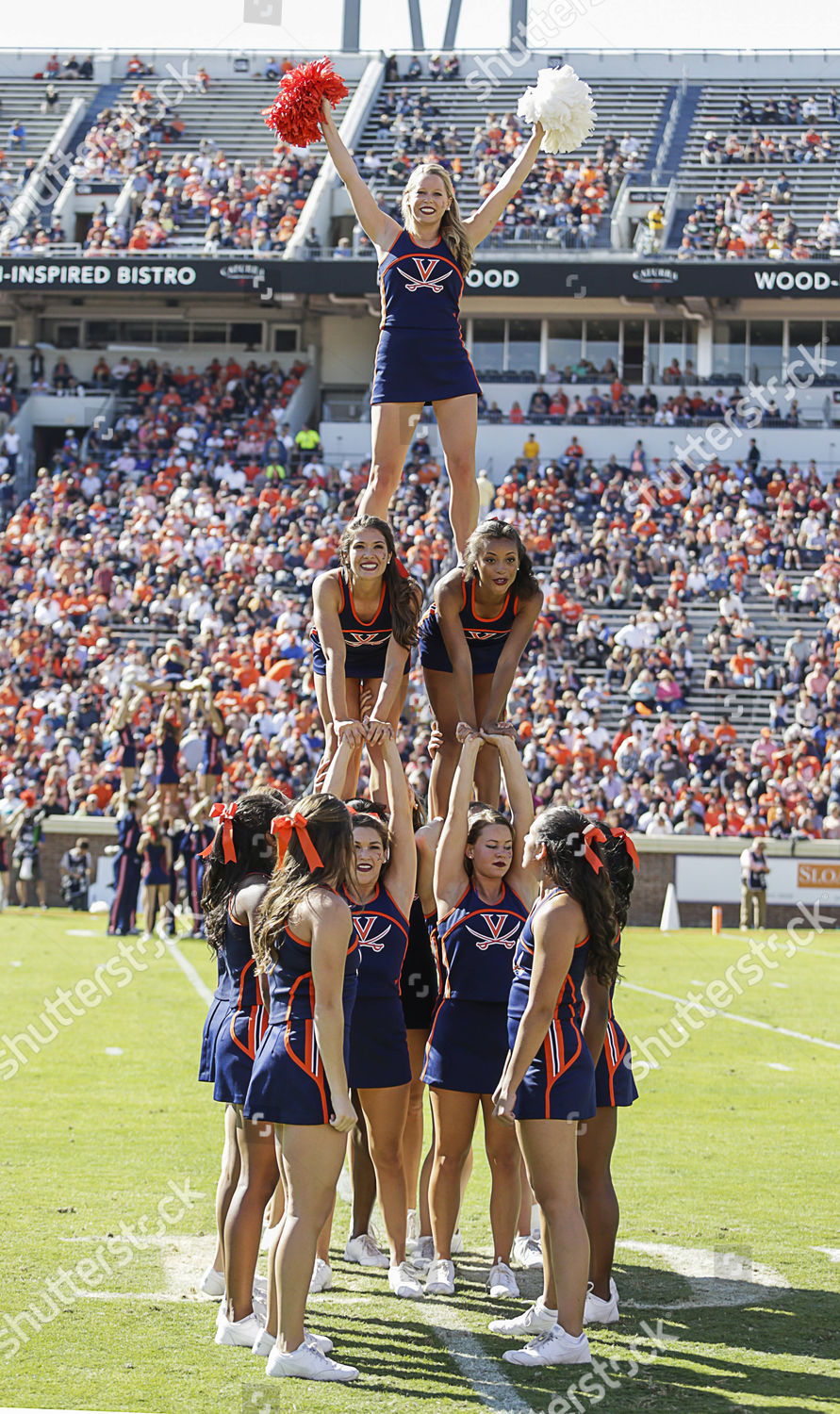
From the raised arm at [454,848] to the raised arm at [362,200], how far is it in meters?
2.30

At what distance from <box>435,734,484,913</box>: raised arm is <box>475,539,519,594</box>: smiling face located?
773mm

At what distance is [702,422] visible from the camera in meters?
29.8

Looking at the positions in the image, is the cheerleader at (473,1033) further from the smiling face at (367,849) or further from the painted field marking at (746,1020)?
the painted field marking at (746,1020)

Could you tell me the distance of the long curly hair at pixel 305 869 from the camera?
15.4 ft

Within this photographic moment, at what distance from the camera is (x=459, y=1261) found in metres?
6.24

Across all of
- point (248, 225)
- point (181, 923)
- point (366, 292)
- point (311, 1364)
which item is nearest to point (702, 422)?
point (366, 292)

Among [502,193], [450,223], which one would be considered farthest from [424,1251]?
[502,193]

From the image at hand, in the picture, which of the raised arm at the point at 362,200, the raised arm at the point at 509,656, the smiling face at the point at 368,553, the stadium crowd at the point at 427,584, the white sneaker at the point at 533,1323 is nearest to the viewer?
the white sneaker at the point at 533,1323

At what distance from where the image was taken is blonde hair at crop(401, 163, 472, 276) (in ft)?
22.0

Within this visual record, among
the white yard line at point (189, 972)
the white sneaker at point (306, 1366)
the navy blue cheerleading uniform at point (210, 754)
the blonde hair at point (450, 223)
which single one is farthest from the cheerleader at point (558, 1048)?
the navy blue cheerleading uniform at point (210, 754)

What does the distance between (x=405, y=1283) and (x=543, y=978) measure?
151 centimetres

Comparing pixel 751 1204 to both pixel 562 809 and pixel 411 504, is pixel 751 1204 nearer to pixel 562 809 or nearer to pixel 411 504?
pixel 562 809

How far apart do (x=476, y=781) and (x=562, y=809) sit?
1.70 meters

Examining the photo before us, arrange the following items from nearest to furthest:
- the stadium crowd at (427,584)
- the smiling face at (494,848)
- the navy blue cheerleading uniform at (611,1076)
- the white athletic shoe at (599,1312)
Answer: the white athletic shoe at (599,1312), the navy blue cheerleading uniform at (611,1076), the smiling face at (494,848), the stadium crowd at (427,584)
